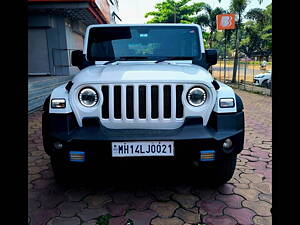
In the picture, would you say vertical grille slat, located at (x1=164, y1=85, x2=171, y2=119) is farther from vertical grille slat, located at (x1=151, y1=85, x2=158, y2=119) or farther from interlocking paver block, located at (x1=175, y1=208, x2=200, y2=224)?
interlocking paver block, located at (x1=175, y1=208, x2=200, y2=224)

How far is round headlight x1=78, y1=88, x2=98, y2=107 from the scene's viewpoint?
230 centimetres

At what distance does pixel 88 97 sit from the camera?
2309 millimetres

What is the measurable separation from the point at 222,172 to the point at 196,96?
867 mm

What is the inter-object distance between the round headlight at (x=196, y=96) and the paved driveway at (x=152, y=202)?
0.98m

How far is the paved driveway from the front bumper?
500mm

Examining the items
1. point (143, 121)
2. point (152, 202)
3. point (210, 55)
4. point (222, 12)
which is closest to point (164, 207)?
point (152, 202)

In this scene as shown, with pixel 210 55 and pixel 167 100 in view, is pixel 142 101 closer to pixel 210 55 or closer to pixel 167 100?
pixel 167 100

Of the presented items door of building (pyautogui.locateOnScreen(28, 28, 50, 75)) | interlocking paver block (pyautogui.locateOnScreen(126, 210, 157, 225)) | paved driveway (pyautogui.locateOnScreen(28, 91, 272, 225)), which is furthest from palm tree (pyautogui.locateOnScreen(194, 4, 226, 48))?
interlocking paver block (pyautogui.locateOnScreen(126, 210, 157, 225))

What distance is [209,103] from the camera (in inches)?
90.7

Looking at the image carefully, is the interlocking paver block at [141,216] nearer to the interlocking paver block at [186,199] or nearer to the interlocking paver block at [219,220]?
the interlocking paver block at [186,199]

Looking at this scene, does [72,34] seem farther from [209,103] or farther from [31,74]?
[209,103]

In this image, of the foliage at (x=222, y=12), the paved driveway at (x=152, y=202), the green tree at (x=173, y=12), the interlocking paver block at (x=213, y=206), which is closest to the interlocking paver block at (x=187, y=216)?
the paved driveway at (x=152, y=202)

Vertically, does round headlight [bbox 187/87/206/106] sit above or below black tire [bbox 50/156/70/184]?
above
